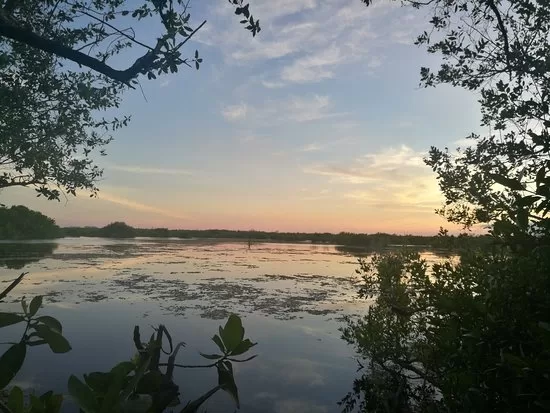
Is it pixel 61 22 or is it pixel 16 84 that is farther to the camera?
pixel 16 84

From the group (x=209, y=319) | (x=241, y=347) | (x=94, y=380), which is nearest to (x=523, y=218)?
(x=241, y=347)

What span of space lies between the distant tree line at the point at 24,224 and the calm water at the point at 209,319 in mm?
24110

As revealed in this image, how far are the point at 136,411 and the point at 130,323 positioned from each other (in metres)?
10.8

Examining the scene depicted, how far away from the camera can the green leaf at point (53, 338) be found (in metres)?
0.94

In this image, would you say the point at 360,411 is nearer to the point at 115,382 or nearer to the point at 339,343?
the point at 339,343

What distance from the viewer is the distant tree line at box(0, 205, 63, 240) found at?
40969 millimetres

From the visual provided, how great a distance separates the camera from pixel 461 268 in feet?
12.7

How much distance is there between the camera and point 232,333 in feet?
3.72

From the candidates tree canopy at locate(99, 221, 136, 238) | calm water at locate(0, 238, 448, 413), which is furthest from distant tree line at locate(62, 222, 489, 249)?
calm water at locate(0, 238, 448, 413)

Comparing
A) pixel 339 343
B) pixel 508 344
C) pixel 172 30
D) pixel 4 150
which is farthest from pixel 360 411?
pixel 4 150

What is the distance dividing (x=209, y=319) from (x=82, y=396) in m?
10.9

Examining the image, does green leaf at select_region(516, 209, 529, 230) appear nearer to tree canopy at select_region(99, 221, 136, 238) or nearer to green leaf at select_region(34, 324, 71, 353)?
green leaf at select_region(34, 324, 71, 353)

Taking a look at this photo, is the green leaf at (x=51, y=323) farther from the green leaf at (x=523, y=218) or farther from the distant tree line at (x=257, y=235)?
the distant tree line at (x=257, y=235)

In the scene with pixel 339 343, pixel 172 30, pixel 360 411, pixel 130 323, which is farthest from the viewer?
pixel 130 323
